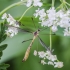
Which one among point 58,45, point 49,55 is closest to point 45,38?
point 58,45

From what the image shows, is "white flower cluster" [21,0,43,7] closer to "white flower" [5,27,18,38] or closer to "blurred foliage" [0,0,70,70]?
"white flower" [5,27,18,38]

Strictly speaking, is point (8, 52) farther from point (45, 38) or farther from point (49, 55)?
point (49, 55)

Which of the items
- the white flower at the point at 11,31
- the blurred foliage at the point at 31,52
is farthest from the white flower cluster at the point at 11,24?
the blurred foliage at the point at 31,52

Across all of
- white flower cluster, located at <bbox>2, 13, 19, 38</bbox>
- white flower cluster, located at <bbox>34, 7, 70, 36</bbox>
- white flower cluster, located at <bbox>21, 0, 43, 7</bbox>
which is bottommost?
white flower cluster, located at <bbox>34, 7, 70, 36</bbox>

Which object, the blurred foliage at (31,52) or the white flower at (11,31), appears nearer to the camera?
the white flower at (11,31)

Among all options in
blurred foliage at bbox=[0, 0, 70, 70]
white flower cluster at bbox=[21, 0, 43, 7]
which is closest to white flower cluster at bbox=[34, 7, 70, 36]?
white flower cluster at bbox=[21, 0, 43, 7]

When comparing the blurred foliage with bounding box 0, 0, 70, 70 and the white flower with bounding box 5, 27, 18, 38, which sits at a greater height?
the blurred foliage with bounding box 0, 0, 70, 70

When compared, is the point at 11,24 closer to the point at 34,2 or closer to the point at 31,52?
the point at 34,2

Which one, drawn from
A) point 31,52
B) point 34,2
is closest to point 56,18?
point 34,2

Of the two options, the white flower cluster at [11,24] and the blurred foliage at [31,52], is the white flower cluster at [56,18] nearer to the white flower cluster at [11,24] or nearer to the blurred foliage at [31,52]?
the white flower cluster at [11,24]

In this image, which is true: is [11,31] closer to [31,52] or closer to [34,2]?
[34,2]

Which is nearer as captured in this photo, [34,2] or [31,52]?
[34,2]
